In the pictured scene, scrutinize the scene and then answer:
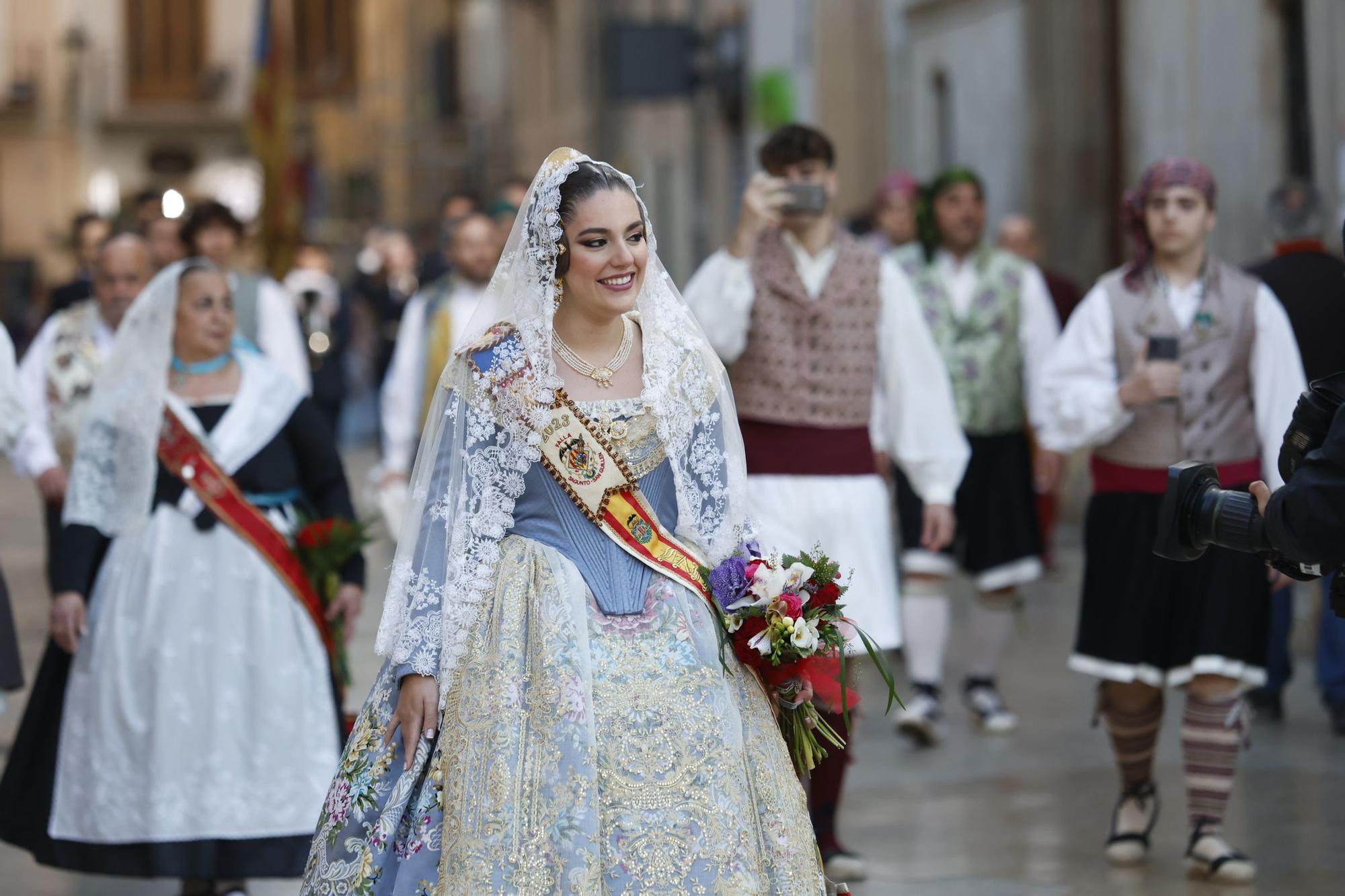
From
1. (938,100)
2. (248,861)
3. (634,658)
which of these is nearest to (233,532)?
(248,861)

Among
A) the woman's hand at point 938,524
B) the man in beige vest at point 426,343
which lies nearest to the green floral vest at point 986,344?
the man in beige vest at point 426,343

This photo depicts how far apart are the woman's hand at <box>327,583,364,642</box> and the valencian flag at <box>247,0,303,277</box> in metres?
19.9

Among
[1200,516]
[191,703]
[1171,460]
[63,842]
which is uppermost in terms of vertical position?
[1171,460]

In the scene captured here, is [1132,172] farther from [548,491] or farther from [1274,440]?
[548,491]

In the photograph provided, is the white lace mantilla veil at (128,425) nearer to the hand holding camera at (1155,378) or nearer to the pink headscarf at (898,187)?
the hand holding camera at (1155,378)

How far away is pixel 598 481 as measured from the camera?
3971 mm

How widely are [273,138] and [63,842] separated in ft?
80.7

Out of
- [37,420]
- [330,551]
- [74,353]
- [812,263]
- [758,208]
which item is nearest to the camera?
[330,551]

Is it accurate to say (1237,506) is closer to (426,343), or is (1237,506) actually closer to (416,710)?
(416,710)

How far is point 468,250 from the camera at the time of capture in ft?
28.8

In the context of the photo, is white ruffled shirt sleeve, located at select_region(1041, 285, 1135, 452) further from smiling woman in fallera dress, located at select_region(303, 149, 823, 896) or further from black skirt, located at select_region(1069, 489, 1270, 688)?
smiling woman in fallera dress, located at select_region(303, 149, 823, 896)

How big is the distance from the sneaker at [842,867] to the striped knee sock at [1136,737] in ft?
2.69

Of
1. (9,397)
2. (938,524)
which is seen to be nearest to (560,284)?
(938,524)

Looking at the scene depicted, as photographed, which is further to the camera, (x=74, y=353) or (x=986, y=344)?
(x=986, y=344)
